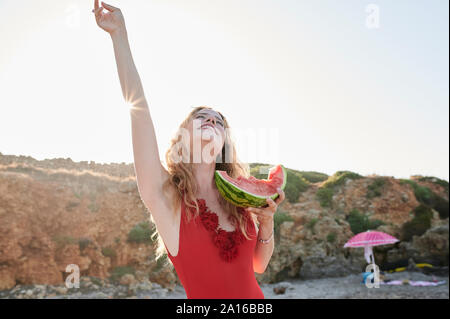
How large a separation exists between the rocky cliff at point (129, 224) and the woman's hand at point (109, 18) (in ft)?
34.0

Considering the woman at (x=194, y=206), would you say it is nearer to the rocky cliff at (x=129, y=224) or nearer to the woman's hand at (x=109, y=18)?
the woman's hand at (x=109, y=18)

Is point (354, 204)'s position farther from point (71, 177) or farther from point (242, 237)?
point (242, 237)

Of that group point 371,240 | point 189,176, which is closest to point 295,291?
point 371,240

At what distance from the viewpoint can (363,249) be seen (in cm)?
1467

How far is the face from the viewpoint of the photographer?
2.33m

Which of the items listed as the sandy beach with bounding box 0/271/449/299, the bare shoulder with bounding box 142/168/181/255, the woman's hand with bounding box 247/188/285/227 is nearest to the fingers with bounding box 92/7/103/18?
the bare shoulder with bounding box 142/168/181/255

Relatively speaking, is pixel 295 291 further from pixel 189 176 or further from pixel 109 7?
pixel 109 7

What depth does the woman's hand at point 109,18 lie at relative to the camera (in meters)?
1.97

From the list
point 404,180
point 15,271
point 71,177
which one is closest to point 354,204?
point 404,180

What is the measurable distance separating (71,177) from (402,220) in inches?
544

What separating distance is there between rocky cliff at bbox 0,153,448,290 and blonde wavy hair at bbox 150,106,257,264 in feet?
31.7

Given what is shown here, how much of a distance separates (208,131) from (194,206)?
18.5 inches

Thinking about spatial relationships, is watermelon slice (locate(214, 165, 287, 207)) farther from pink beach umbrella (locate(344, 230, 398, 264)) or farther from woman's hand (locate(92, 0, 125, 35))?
pink beach umbrella (locate(344, 230, 398, 264))

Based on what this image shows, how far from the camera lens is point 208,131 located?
2324 millimetres
